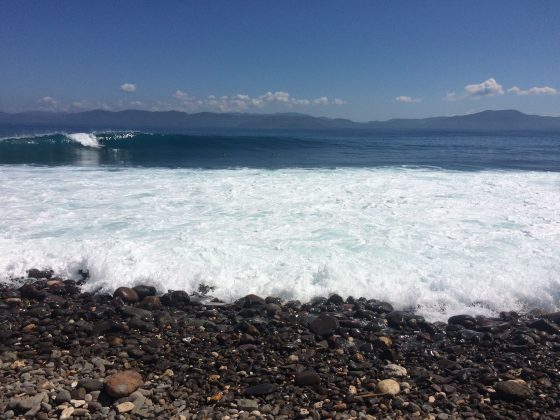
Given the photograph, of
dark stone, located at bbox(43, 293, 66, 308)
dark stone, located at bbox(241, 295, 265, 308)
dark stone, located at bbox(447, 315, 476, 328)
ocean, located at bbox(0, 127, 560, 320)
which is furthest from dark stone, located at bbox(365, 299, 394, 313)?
dark stone, located at bbox(43, 293, 66, 308)

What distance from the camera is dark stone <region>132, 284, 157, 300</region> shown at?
540 cm

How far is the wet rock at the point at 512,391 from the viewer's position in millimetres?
3455

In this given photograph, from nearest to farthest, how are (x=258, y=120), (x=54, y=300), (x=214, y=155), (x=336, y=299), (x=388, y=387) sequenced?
(x=388, y=387)
(x=54, y=300)
(x=336, y=299)
(x=214, y=155)
(x=258, y=120)

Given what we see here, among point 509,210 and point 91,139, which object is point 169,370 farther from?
point 91,139

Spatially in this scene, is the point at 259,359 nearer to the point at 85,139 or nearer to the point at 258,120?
the point at 85,139

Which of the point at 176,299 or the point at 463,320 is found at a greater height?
the point at 176,299

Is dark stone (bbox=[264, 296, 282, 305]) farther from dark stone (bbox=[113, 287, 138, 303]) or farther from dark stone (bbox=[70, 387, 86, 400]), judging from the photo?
dark stone (bbox=[70, 387, 86, 400])

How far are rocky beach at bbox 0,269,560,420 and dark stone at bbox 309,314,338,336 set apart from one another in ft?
0.05

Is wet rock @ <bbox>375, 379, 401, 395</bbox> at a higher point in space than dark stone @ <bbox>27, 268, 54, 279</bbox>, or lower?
lower

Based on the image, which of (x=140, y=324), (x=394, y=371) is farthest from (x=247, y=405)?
(x=140, y=324)

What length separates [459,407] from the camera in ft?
11.1

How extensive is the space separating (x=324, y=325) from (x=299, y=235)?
319cm

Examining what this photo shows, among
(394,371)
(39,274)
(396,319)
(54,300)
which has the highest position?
(39,274)

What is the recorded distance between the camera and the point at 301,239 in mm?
7457
